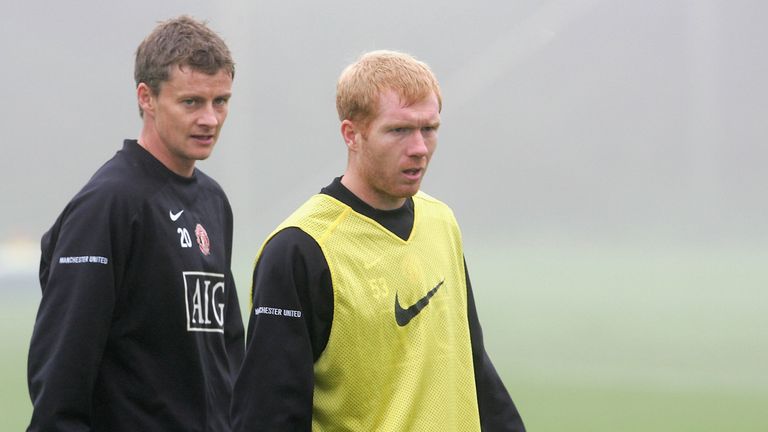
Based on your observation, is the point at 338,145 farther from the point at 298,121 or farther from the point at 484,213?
the point at 484,213

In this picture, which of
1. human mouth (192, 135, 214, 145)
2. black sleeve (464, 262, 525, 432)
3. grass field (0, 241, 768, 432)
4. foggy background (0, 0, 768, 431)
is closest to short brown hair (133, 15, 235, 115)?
human mouth (192, 135, 214, 145)

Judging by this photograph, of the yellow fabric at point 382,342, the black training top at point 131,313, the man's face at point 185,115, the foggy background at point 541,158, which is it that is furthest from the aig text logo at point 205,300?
the foggy background at point 541,158

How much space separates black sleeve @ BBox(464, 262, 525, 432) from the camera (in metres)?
2.22

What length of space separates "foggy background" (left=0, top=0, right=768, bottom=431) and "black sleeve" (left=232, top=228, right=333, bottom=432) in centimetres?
239

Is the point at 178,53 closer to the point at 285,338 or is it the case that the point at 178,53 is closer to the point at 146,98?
the point at 146,98

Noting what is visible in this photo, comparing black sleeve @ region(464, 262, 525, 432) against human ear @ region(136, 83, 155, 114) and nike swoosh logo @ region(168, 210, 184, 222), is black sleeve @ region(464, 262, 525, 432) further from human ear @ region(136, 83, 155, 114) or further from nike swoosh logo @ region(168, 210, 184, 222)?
human ear @ region(136, 83, 155, 114)

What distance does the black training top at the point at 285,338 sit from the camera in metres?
1.88

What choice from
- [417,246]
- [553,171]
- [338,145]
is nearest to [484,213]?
[553,171]

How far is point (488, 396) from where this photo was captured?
224cm

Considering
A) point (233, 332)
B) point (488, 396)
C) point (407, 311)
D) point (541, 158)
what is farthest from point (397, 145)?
point (541, 158)

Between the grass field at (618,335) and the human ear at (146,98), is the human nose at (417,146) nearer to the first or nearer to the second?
the human ear at (146,98)

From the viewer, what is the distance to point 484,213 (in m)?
4.29

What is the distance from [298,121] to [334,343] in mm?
2476

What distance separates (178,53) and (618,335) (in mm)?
2342
